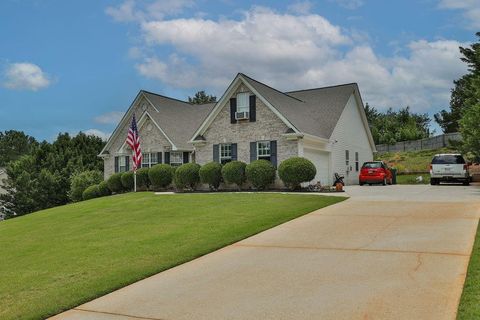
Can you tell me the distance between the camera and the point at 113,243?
10391 mm

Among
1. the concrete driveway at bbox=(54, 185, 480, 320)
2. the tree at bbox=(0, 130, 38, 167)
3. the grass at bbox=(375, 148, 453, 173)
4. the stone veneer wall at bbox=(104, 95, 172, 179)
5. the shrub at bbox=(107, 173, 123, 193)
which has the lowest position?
the concrete driveway at bbox=(54, 185, 480, 320)

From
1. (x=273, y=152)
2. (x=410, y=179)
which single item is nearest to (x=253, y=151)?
(x=273, y=152)

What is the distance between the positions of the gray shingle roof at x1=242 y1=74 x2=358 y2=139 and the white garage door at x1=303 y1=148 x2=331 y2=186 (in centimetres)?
101

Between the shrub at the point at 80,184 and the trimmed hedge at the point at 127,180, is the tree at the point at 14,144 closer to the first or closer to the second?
the shrub at the point at 80,184

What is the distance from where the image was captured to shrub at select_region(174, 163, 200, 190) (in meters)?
26.2

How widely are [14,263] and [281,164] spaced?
51.0ft

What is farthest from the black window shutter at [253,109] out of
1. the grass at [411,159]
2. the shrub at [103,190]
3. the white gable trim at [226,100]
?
the grass at [411,159]

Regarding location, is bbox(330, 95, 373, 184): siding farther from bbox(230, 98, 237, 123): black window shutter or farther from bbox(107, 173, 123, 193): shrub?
bbox(107, 173, 123, 193): shrub

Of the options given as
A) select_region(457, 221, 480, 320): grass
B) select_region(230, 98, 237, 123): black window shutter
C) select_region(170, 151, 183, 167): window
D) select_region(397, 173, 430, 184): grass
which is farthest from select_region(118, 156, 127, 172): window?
select_region(457, 221, 480, 320): grass

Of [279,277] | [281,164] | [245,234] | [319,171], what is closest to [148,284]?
[279,277]

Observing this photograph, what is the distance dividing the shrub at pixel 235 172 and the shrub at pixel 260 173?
0.48 metres

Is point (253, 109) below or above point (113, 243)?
above

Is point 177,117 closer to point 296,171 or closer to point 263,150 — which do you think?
point 263,150

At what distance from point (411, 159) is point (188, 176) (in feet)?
79.2
